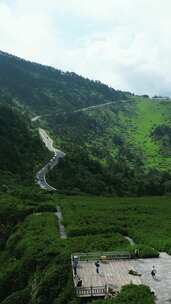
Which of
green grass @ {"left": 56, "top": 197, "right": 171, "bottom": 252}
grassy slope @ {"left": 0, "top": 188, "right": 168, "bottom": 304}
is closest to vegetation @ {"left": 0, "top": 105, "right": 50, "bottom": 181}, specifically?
grassy slope @ {"left": 0, "top": 188, "right": 168, "bottom": 304}

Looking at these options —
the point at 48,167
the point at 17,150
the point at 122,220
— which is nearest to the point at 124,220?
the point at 122,220

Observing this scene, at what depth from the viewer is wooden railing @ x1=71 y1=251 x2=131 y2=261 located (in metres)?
41.3

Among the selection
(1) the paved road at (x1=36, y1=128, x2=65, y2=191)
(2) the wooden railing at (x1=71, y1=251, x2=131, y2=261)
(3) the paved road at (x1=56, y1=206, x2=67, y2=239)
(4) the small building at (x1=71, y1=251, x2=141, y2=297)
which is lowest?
(4) the small building at (x1=71, y1=251, x2=141, y2=297)

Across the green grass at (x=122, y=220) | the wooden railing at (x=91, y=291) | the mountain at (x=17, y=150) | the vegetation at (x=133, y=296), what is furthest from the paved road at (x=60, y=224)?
the mountain at (x=17, y=150)

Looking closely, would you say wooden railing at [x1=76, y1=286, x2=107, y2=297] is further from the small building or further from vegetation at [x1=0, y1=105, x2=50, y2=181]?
vegetation at [x1=0, y1=105, x2=50, y2=181]

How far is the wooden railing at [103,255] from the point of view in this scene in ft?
136

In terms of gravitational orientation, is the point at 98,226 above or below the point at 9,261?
above

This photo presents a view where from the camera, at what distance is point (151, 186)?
126 m

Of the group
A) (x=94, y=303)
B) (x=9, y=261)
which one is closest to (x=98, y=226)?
(x=9, y=261)

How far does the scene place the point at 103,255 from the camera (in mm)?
42000

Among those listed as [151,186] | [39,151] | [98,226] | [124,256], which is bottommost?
[124,256]

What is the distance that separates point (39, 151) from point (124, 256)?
102 meters

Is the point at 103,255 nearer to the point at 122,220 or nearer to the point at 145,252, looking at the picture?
the point at 145,252

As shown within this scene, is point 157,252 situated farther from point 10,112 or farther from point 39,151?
point 10,112
